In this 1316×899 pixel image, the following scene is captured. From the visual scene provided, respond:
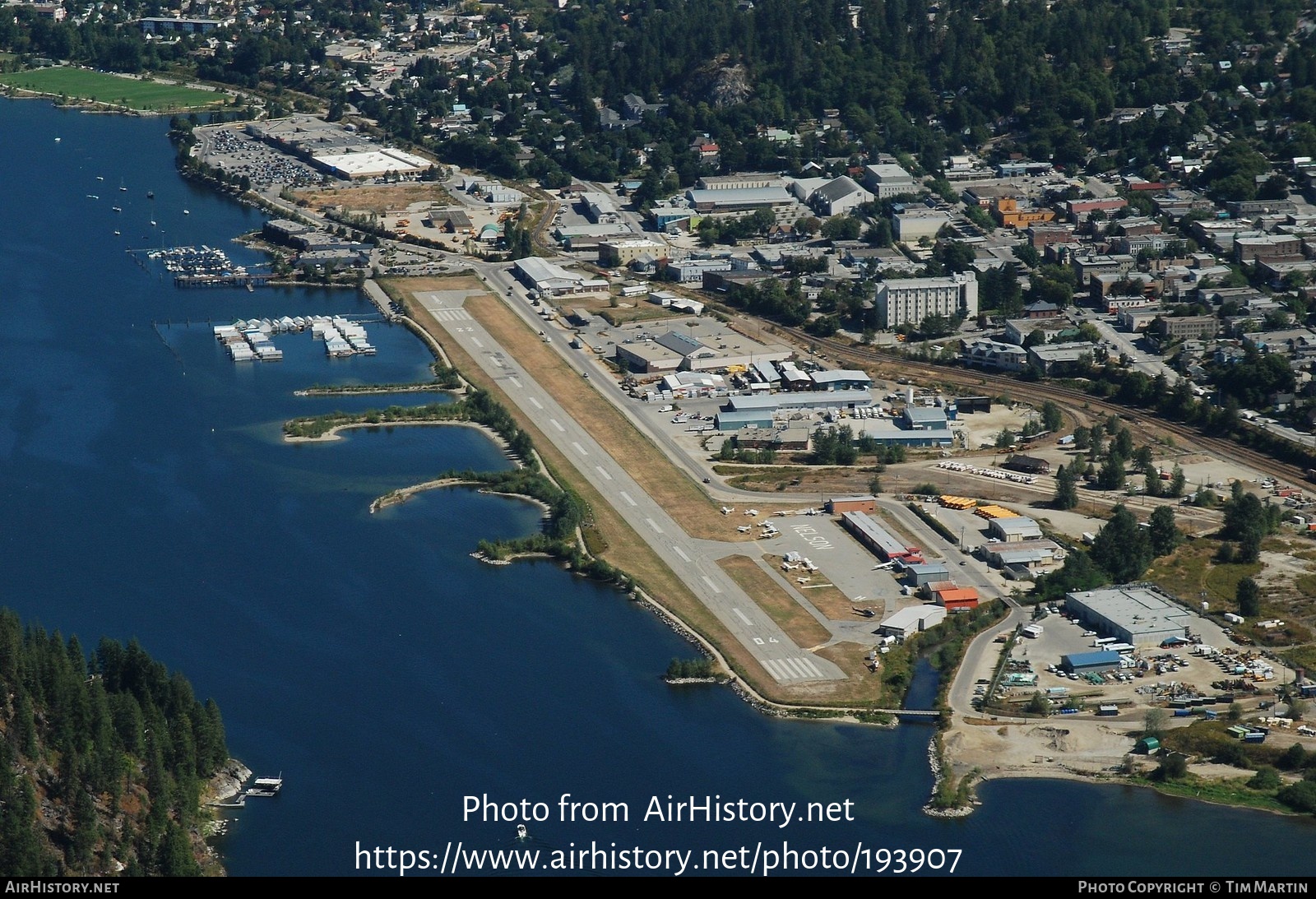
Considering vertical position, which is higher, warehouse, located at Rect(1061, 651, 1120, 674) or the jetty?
the jetty

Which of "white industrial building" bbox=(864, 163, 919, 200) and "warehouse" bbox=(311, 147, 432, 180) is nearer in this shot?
"white industrial building" bbox=(864, 163, 919, 200)

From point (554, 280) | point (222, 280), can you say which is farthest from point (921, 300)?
point (222, 280)

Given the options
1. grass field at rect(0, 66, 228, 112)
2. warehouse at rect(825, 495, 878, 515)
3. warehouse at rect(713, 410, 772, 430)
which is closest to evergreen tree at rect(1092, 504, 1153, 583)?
warehouse at rect(825, 495, 878, 515)

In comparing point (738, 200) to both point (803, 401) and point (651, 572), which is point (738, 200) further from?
point (651, 572)

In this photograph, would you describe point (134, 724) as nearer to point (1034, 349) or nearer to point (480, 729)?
point (480, 729)

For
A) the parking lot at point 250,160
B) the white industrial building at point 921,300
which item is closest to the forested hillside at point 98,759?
the white industrial building at point 921,300

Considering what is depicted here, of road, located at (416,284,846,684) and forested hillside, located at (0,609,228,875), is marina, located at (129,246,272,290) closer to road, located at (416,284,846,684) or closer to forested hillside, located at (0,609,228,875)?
road, located at (416,284,846,684)
